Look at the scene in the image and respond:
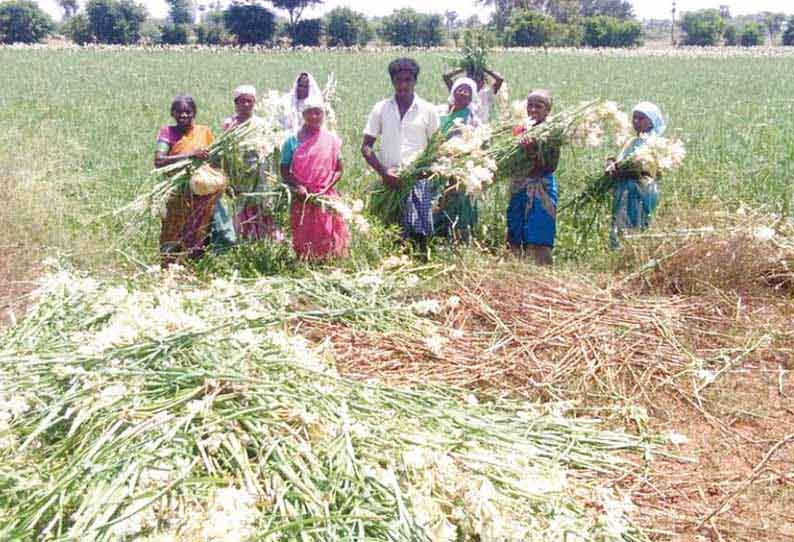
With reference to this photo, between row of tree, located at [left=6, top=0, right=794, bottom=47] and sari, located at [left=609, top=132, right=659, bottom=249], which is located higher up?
row of tree, located at [left=6, top=0, right=794, bottom=47]

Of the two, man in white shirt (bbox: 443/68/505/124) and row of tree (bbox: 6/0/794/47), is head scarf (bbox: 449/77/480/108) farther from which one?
row of tree (bbox: 6/0/794/47)

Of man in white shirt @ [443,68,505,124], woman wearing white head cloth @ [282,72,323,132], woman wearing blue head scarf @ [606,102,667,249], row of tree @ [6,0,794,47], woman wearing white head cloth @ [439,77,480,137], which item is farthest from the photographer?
row of tree @ [6,0,794,47]

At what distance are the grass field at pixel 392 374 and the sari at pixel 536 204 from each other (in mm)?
264

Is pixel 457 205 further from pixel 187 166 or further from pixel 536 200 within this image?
pixel 187 166

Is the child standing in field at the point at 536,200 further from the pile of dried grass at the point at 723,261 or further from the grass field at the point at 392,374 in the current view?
the pile of dried grass at the point at 723,261

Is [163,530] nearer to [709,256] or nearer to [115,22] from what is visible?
[709,256]

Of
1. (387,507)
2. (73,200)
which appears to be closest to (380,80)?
(73,200)

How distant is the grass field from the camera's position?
219cm

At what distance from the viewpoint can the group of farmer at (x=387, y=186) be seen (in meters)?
5.02

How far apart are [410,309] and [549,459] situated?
3.96 ft

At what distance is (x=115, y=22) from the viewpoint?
189 feet

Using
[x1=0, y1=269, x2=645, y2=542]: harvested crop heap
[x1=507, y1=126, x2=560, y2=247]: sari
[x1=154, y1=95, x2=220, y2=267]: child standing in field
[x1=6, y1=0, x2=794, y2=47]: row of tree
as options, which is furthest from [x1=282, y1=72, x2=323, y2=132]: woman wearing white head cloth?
[x1=6, y1=0, x2=794, y2=47]: row of tree

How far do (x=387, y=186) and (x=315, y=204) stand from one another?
53cm

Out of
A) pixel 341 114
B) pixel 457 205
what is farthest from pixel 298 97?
pixel 341 114
